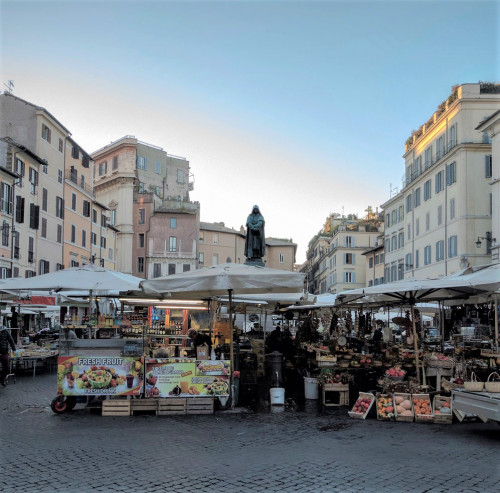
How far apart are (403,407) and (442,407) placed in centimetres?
64

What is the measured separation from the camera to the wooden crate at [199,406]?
33.7 feet

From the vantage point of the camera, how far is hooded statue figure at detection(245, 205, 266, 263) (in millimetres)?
16719

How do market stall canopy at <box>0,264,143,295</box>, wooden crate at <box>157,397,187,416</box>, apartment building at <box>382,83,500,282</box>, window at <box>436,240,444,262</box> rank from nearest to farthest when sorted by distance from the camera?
wooden crate at <box>157,397,187,416</box>, market stall canopy at <box>0,264,143,295</box>, apartment building at <box>382,83,500,282</box>, window at <box>436,240,444,262</box>

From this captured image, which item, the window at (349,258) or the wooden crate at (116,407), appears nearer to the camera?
the wooden crate at (116,407)

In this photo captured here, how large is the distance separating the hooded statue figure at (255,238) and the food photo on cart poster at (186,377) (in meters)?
6.49

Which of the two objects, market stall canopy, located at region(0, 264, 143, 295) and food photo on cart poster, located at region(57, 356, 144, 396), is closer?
food photo on cart poster, located at region(57, 356, 144, 396)

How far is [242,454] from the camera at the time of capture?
731cm

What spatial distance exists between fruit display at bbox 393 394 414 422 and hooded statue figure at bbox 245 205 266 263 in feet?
24.5

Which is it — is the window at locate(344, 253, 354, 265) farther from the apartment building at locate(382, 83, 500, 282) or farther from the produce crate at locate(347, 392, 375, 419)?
the produce crate at locate(347, 392, 375, 419)

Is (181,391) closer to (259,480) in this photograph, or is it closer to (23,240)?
(259,480)

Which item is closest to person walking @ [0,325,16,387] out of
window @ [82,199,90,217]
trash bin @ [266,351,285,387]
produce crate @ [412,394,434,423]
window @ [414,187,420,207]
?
trash bin @ [266,351,285,387]

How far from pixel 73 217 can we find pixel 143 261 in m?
18.1

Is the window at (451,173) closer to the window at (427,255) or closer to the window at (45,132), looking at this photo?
the window at (427,255)

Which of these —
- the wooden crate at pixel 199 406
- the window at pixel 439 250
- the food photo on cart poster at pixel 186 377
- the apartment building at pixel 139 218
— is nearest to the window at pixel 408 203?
the window at pixel 439 250
